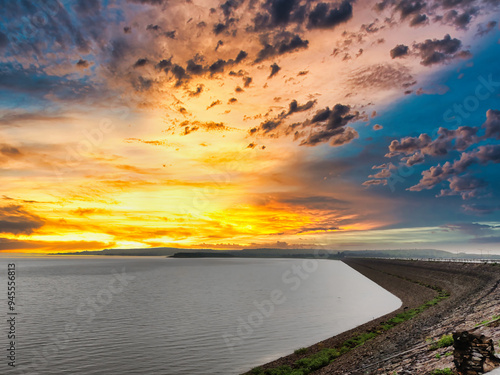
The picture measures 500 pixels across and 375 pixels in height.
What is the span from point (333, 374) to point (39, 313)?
4932cm

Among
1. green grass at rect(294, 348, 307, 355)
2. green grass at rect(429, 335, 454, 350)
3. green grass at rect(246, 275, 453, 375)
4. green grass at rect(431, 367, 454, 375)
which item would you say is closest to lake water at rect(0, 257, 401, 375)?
green grass at rect(294, 348, 307, 355)

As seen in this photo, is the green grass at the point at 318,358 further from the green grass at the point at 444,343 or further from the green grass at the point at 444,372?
the green grass at the point at 444,372

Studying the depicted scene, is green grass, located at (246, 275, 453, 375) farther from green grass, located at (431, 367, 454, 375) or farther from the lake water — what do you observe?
green grass, located at (431, 367, 454, 375)

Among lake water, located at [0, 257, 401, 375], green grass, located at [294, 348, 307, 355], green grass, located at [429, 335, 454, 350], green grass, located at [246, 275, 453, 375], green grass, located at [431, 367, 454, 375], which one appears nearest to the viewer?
green grass, located at [431, 367, 454, 375]

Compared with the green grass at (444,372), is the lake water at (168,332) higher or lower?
lower

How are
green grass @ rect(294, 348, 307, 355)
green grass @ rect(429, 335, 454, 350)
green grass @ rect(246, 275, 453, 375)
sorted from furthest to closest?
green grass @ rect(294, 348, 307, 355) → green grass @ rect(246, 275, 453, 375) → green grass @ rect(429, 335, 454, 350)

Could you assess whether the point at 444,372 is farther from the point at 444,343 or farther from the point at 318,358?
the point at 318,358

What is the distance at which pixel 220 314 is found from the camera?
170 ft

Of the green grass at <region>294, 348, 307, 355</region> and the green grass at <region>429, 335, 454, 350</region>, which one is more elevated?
the green grass at <region>429, 335, 454, 350</region>

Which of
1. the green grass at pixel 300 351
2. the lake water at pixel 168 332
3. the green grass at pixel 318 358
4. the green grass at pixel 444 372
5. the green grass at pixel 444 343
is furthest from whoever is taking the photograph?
the green grass at pixel 300 351

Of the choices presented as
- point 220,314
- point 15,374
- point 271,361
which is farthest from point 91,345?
point 220,314

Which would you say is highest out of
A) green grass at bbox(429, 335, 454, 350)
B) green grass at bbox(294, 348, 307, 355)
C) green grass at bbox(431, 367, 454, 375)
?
green grass at bbox(431, 367, 454, 375)

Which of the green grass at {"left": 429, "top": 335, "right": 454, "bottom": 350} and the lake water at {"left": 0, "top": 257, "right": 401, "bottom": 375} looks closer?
the green grass at {"left": 429, "top": 335, "right": 454, "bottom": 350}

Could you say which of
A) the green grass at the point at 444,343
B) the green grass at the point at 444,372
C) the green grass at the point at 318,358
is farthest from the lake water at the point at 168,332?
the green grass at the point at 444,372
